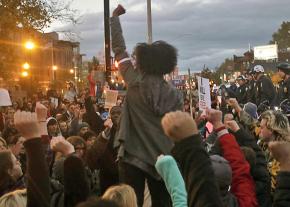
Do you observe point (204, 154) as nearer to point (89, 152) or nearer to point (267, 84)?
point (89, 152)

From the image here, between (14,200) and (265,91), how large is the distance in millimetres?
10357

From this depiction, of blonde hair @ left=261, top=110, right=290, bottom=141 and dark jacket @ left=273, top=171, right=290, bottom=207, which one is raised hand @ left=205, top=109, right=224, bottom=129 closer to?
dark jacket @ left=273, top=171, right=290, bottom=207

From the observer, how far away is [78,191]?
449cm

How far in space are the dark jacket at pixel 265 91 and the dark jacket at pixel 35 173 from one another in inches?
398

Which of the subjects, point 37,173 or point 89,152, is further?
point 89,152

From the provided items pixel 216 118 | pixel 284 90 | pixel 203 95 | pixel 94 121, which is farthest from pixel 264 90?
pixel 216 118

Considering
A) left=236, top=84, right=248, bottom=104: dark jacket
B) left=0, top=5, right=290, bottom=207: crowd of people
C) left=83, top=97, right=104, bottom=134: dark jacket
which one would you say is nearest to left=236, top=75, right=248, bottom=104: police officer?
left=236, top=84, right=248, bottom=104: dark jacket

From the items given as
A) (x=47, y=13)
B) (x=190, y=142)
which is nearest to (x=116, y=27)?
(x=190, y=142)

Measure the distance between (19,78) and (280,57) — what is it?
4956 centimetres

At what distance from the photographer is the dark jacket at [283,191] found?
14.4 ft

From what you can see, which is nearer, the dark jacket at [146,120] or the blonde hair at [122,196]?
the blonde hair at [122,196]

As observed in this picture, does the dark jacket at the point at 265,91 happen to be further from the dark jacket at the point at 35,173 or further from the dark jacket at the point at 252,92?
the dark jacket at the point at 35,173

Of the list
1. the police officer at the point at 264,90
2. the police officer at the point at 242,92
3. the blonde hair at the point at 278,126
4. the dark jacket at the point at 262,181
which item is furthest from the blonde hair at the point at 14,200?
the police officer at the point at 242,92

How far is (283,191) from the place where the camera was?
14.6 feet
